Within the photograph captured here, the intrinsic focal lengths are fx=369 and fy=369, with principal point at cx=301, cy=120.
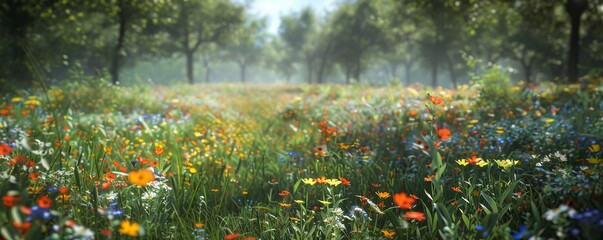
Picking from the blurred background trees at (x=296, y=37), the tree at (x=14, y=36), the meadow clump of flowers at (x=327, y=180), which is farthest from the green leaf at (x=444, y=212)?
the tree at (x=14, y=36)

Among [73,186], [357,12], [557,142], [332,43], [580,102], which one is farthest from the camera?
[332,43]

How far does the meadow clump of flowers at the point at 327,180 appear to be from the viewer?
218 cm

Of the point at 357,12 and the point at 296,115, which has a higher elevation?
the point at 357,12

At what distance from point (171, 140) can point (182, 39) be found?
1103 inches

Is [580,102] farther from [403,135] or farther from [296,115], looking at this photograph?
[296,115]

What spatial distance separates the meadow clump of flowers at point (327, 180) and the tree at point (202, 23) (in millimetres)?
22431

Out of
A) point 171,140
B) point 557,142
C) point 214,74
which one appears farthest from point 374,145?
point 214,74

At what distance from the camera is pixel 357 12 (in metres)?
33.9

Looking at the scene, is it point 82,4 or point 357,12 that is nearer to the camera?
point 82,4

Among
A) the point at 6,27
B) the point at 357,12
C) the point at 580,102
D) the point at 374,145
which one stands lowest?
the point at 374,145

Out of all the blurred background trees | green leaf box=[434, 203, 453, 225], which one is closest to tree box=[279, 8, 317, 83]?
the blurred background trees

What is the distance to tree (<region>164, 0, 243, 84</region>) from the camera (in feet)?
91.9

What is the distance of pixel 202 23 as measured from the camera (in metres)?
29.8

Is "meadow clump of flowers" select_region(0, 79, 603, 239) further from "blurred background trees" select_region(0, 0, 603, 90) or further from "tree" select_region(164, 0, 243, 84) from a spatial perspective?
"tree" select_region(164, 0, 243, 84)
